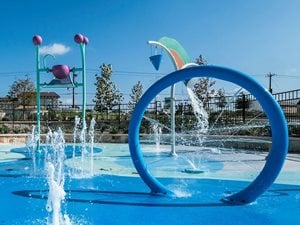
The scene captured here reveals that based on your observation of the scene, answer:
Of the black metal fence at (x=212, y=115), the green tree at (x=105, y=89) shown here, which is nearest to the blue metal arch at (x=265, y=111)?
the black metal fence at (x=212, y=115)

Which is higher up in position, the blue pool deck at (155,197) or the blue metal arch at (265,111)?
the blue metal arch at (265,111)

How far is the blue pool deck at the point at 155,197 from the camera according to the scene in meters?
5.49

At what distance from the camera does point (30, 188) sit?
7.57 metres

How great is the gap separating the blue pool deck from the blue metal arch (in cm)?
25

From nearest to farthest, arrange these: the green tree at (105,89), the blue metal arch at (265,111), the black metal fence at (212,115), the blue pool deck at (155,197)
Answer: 1. the blue pool deck at (155,197)
2. the blue metal arch at (265,111)
3. the black metal fence at (212,115)
4. the green tree at (105,89)

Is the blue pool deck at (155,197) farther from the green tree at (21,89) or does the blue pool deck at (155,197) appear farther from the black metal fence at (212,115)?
the green tree at (21,89)

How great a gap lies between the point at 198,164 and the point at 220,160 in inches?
40.3

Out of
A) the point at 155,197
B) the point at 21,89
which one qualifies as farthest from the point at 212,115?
the point at 21,89

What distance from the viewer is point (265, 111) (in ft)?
19.4

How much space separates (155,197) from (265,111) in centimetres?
238

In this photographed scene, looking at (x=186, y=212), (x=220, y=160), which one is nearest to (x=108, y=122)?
(x=220, y=160)

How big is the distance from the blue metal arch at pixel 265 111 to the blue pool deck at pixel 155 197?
0.81ft

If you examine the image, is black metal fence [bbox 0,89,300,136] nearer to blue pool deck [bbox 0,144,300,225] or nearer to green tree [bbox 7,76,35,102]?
blue pool deck [bbox 0,144,300,225]

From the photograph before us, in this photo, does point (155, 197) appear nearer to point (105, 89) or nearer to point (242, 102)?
point (242, 102)
